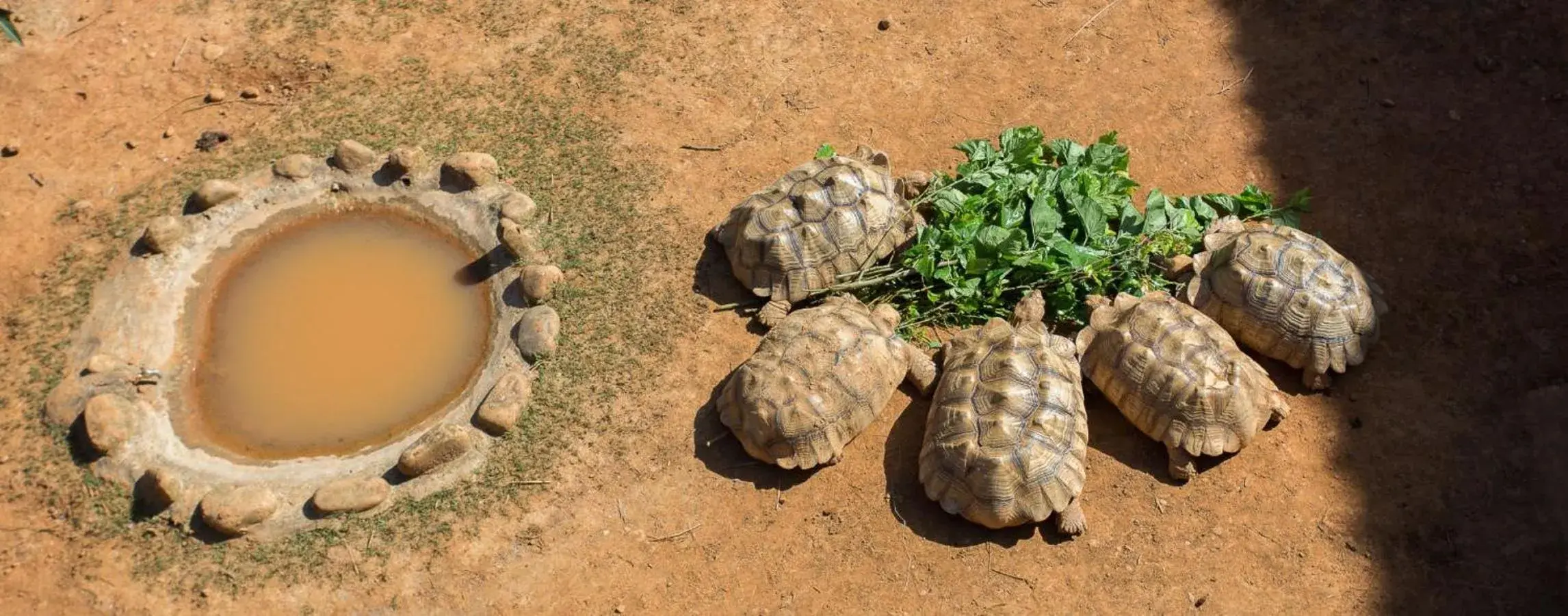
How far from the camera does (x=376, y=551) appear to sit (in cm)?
644

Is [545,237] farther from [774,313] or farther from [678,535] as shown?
[678,535]

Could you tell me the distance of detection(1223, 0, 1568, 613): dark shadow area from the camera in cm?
642

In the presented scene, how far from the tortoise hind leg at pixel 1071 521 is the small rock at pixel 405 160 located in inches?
224

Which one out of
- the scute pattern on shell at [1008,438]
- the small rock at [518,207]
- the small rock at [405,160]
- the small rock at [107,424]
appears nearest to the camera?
the scute pattern on shell at [1008,438]

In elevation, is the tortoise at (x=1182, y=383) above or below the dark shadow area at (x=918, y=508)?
above

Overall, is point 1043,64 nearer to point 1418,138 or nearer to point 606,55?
point 1418,138

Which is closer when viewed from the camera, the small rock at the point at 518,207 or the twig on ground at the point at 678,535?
the twig on ground at the point at 678,535

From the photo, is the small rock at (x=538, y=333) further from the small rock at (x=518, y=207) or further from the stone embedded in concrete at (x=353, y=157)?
the stone embedded in concrete at (x=353, y=157)

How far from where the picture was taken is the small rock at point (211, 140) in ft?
28.7

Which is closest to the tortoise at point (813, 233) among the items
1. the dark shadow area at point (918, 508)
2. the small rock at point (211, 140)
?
the dark shadow area at point (918, 508)

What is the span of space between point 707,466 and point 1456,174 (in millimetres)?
6456

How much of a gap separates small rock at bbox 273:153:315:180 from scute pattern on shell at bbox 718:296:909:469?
165 inches

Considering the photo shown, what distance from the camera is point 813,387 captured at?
6613 millimetres

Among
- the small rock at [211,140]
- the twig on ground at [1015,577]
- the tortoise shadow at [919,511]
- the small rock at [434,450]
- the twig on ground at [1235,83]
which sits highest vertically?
the small rock at [211,140]
